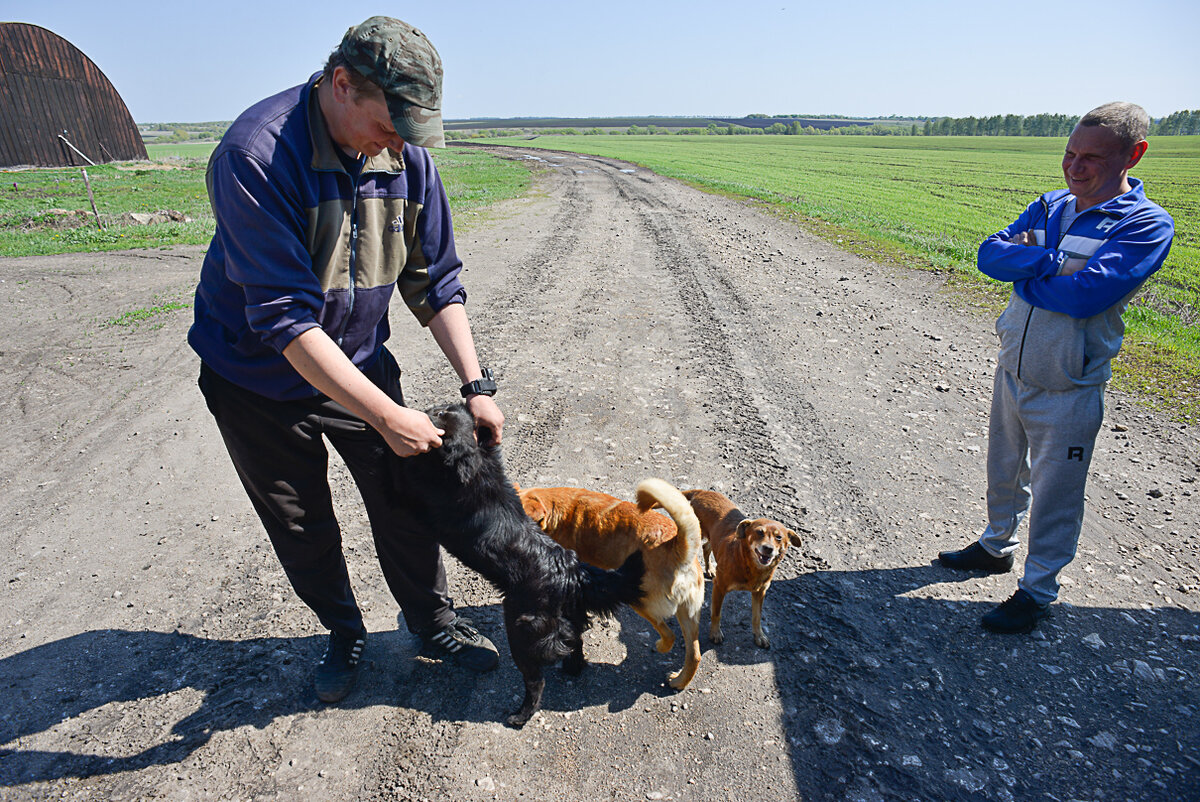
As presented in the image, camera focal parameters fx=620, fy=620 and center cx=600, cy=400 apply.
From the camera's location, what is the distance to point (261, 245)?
6.40 feet

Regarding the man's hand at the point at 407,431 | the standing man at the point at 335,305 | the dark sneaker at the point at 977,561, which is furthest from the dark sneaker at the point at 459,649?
the dark sneaker at the point at 977,561

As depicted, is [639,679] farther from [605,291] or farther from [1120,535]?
[605,291]

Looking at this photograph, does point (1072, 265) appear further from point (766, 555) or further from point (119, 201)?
point (119, 201)

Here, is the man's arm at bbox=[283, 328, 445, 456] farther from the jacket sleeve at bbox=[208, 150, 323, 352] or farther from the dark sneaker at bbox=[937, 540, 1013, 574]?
the dark sneaker at bbox=[937, 540, 1013, 574]

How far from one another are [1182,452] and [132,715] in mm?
7219

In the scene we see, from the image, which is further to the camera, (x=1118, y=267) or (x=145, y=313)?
(x=145, y=313)

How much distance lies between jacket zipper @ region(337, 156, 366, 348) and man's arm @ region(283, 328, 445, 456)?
0.29m

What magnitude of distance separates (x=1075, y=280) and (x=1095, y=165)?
585mm

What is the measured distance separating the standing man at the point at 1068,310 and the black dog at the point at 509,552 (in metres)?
2.19

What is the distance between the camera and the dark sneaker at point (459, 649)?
308cm

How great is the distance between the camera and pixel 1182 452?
5.03 metres

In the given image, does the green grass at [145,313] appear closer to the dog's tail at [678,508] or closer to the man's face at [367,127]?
the man's face at [367,127]

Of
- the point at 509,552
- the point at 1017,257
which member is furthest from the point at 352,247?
the point at 1017,257

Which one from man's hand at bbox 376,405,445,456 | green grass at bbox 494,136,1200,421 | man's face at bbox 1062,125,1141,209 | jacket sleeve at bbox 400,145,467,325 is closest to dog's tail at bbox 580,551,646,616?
man's hand at bbox 376,405,445,456
